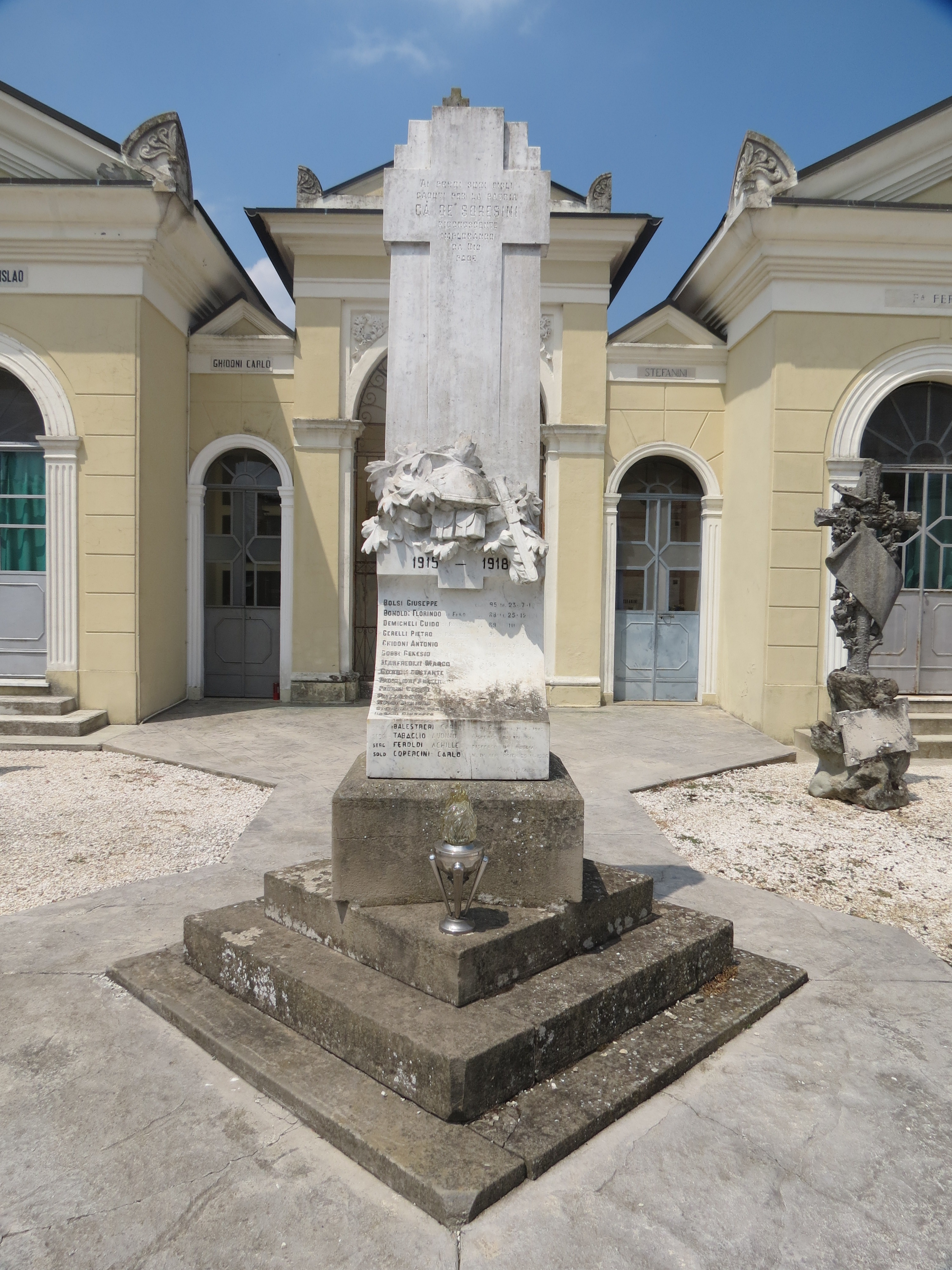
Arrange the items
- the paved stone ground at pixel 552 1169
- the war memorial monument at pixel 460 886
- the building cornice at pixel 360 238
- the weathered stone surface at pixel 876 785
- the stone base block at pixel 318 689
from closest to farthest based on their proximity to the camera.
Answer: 1. the paved stone ground at pixel 552 1169
2. the war memorial monument at pixel 460 886
3. the weathered stone surface at pixel 876 785
4. the building cornice at pixel 360 238
5. the stone base block at pixel 318 689

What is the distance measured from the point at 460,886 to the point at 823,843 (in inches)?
138

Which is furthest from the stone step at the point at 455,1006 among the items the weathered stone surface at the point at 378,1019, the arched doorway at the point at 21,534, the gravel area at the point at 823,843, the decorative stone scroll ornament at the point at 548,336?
the decorative stone scroll ornament at the point at 548,336

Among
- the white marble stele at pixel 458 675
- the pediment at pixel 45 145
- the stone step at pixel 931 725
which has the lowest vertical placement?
the stone step at pixel 931 725

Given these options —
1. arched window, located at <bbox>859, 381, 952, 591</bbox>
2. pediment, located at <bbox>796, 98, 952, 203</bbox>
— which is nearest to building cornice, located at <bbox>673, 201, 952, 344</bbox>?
pediment, located at <bbox>796, 98, 952, 203</bbox>

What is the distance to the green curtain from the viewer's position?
8562 millimetres

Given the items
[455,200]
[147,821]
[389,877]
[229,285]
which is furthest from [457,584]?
[229,285]

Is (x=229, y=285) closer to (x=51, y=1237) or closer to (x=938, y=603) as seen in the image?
(x=938, y=603)

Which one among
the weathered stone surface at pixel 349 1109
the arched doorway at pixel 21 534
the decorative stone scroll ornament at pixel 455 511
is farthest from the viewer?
the arched doorway at pixel 21 534

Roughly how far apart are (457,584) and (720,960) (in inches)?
70.2

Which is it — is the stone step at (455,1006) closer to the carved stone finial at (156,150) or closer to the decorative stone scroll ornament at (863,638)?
the decorative stone scroll ornament at (863,638)

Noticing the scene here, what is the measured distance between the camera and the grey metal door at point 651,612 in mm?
10148

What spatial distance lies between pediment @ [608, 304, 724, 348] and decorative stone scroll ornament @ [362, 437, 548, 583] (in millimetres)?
7346

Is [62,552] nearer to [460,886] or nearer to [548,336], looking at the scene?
[548,336]

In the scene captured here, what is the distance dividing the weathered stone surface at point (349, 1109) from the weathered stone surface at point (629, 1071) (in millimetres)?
97
